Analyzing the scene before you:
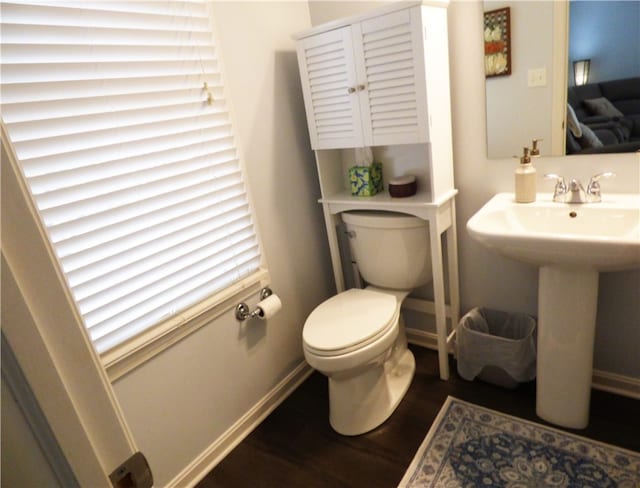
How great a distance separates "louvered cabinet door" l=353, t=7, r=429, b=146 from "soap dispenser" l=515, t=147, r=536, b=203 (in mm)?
388

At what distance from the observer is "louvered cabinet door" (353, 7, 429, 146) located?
1436mm

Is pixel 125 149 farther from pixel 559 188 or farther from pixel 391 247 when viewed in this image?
pixel 559 188

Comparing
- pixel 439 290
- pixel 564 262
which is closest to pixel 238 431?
pixel 439 290

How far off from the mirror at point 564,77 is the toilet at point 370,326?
562mm

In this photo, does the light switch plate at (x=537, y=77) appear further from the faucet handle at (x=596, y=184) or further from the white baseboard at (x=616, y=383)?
the white baseboard at (x=616, y=383)

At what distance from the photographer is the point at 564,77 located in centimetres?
145

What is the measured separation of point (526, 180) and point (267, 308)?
117cm

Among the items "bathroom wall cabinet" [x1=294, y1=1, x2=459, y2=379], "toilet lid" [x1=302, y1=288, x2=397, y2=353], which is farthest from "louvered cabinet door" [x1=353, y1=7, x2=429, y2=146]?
"toilet lid" [x1=302, y1=288, x2=397, y2=353]

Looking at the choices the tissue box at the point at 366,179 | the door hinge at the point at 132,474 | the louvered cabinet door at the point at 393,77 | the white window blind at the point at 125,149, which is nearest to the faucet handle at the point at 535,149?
the louvered cabinet door at the point at 393,77

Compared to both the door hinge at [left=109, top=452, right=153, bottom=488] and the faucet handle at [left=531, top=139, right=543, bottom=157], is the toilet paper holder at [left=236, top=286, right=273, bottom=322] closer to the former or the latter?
the door hinge at [left=109, top=452, right=153, bottom=488]

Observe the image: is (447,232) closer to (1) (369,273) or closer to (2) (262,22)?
(1) (369,273)

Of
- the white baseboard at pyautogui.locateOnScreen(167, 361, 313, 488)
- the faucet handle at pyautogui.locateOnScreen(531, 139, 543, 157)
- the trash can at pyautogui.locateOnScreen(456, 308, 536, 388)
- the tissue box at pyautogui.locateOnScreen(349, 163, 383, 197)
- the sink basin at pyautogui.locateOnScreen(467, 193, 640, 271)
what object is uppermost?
the faucet handle at pyautogui.locateOnScreen(531, 139, 543, 157)

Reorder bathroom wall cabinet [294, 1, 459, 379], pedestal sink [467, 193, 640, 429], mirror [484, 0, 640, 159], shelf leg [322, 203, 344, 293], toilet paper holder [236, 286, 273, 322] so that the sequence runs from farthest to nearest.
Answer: shelf leg [322, 203, 344, 293] → toilet paper holder [236, 286, 273, 322] → bathroom wall cabinet [294, 1, 459, 379] → mirror [484, 0, 640, 159] → pedestal sink [467, 193, 640, 429]

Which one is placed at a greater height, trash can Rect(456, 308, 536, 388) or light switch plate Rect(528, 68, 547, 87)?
light switch plate Rect(528, 68, 547, 87)
